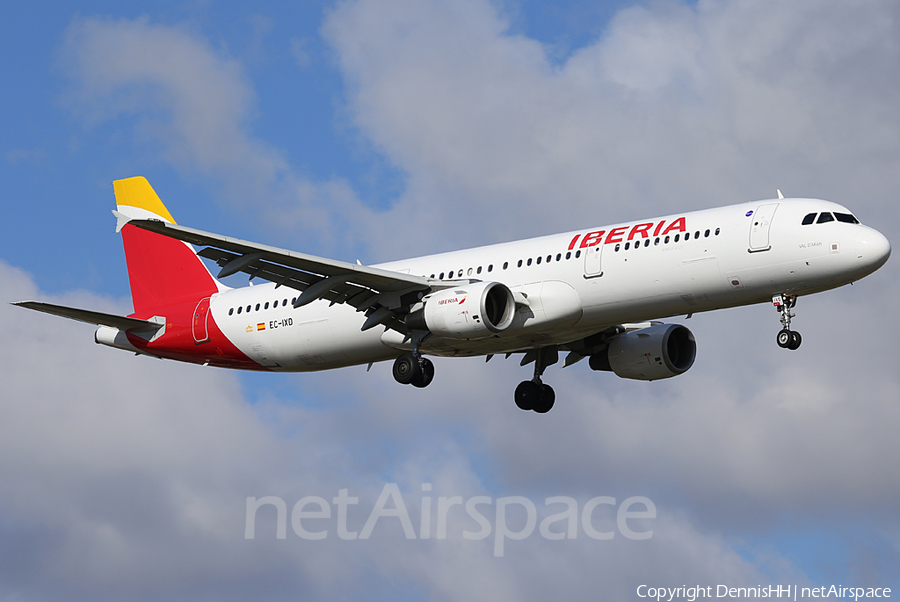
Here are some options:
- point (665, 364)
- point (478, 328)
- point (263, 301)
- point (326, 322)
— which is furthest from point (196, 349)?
point (665, 364)

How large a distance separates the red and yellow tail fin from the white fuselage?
758 cm

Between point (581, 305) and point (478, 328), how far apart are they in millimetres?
3027

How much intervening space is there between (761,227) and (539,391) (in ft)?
40.4

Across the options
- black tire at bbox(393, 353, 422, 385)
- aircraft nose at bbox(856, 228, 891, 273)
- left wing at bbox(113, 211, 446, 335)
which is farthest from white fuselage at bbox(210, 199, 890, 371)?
left wing at bbox(113, 211, 446, 335)

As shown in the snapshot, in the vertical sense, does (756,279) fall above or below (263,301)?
below

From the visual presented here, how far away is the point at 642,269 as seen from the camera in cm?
3394

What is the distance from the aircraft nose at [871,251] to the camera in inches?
1260

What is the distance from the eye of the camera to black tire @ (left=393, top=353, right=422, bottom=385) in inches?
1481

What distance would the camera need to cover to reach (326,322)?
131 ft

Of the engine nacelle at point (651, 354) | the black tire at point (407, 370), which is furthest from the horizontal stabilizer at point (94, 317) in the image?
the engine nacelle at point (651, 354)

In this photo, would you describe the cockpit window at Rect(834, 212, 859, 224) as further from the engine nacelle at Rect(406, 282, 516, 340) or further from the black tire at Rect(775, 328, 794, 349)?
the engine nacelle at Rect(406, 282, 516, 340)

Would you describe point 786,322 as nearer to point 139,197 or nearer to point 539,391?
point 539,391

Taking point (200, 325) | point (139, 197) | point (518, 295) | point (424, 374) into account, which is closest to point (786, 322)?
point (518, 295)

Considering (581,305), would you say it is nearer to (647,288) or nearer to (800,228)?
(647,288)
